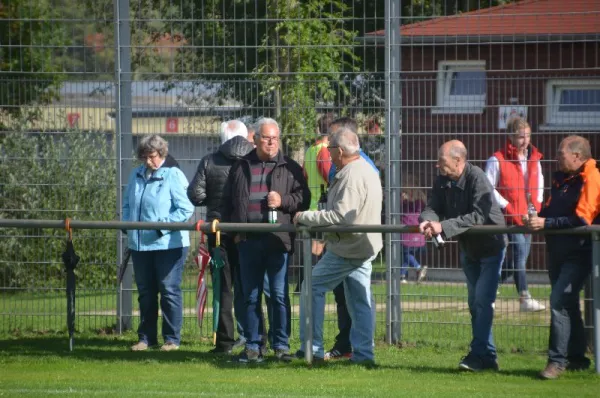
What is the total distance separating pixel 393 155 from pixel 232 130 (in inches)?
67.1

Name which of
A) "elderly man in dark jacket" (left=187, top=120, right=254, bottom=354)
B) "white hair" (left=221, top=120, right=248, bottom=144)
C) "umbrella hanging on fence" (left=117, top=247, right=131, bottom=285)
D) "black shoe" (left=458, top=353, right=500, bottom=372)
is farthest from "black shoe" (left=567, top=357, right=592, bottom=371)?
"umbrella hanging on fence" (left=117, top=247, right=131, bottom=285)

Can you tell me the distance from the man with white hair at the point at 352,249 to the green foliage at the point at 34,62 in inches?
149

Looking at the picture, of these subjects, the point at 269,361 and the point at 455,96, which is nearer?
the point at 269,361

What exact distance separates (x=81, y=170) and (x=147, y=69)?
4.25 feet

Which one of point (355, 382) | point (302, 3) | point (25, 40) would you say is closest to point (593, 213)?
point (355, 382)

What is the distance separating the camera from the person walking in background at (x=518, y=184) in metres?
10.4

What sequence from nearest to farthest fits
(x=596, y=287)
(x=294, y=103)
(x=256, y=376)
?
(x=596, y=287) < (x=256, y=376) < (x=294, y=103)

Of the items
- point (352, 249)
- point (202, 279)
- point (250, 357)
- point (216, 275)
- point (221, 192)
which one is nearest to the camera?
point (352, 249)

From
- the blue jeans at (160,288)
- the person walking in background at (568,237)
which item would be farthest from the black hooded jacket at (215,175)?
the person walking in background at (568,237)

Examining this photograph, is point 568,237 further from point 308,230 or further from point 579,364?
point 308,230

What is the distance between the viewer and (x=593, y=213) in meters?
8.55

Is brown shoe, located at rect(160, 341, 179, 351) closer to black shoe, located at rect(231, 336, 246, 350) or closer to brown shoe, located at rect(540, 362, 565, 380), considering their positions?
black shoe, located at rect(231, 336, 246, 350)

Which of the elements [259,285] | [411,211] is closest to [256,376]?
[259,285]

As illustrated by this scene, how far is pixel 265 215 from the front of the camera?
950 centimetres
